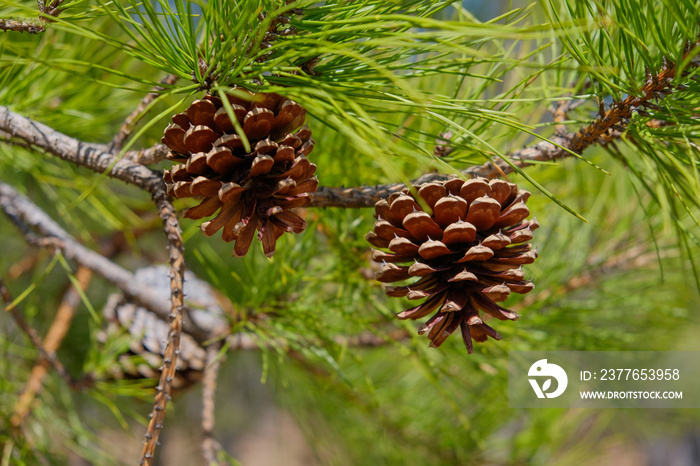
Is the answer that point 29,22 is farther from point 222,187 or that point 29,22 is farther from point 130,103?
point 130,103

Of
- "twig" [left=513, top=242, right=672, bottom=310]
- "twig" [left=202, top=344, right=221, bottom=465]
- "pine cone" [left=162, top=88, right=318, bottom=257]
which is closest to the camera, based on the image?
"pine cone" [left=162, top=88, right=318, bottom=257]

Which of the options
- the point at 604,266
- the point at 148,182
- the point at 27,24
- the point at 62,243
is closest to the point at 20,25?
the point at 27,24

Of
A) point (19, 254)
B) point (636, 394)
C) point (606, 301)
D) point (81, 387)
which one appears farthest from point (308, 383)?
point (19, 254)

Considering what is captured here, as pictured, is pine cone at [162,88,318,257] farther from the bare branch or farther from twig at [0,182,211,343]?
twig at [0,182,211,343]

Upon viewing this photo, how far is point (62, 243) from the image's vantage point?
425 mm

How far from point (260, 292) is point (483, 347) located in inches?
8.4

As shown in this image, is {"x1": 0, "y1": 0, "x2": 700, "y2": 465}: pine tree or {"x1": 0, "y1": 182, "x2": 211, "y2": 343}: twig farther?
{"x1": 0, "y1": 182, "x2": 211, "y2": 343}: twig

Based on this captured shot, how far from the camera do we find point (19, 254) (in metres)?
1.04

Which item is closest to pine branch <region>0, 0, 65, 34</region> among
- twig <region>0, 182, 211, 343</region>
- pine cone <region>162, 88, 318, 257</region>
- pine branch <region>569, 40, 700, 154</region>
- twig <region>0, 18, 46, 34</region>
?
twig <region>0, 18, 46, 34</region>

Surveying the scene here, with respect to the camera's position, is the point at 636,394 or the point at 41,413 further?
the point at 636,394

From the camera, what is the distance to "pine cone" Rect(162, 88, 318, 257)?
0.24 meters

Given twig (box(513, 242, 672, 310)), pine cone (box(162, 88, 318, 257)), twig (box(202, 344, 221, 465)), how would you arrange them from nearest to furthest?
pine cone (box(162, 88, 318, 257)), twig (box(202, 344, 221, 465)), twig (box(513, 242, 672, 310))

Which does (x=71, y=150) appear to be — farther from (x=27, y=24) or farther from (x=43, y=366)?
(x=43, y=366)

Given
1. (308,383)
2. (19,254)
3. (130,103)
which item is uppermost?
(130,103)
